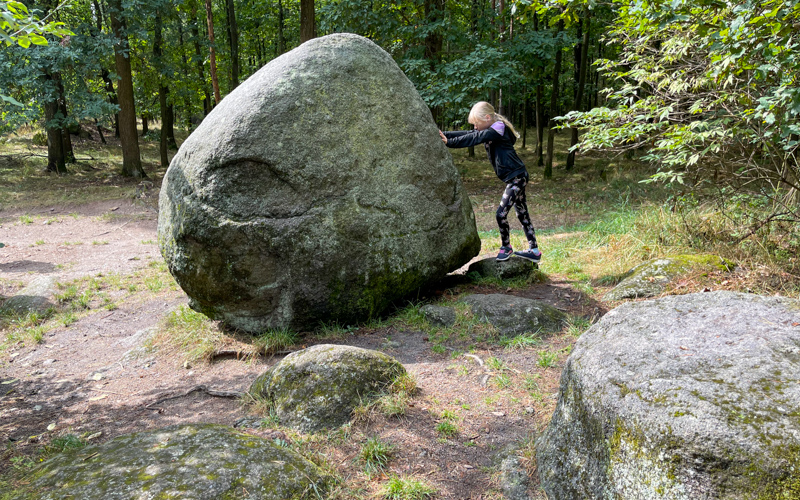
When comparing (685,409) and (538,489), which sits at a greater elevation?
(685,409)

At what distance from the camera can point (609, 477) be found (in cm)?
217

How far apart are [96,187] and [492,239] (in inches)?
519

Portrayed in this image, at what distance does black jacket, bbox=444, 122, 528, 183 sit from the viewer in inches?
244

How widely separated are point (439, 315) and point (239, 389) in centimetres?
219

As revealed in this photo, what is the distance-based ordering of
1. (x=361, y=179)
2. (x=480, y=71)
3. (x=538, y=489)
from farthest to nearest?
(x=480, y=71) < (x=361, y=179) < (x=538, y=489)

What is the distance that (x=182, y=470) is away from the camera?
2.63 m

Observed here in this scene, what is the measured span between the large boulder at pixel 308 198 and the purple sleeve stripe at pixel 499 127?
0.95 meters

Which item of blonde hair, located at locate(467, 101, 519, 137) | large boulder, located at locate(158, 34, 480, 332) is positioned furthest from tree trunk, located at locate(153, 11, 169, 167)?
blonde hair, located at locate(467, 101, 519, 137)

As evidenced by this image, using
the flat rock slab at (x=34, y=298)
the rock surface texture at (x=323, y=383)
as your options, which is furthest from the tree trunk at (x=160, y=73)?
the rock surface texture at (x=323, y=383)

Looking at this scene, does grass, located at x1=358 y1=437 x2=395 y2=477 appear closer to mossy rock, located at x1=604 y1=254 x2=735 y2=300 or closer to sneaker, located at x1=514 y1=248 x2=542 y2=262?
mossy rock, located at x1=604 y1=254 x2=735 y2=300

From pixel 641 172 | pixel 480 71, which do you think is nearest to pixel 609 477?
pixel 480 71

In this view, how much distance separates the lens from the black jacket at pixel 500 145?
6188mm

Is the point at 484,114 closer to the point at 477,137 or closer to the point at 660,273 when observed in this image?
the point at 477,137

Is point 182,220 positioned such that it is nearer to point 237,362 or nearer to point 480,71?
point 237,362
